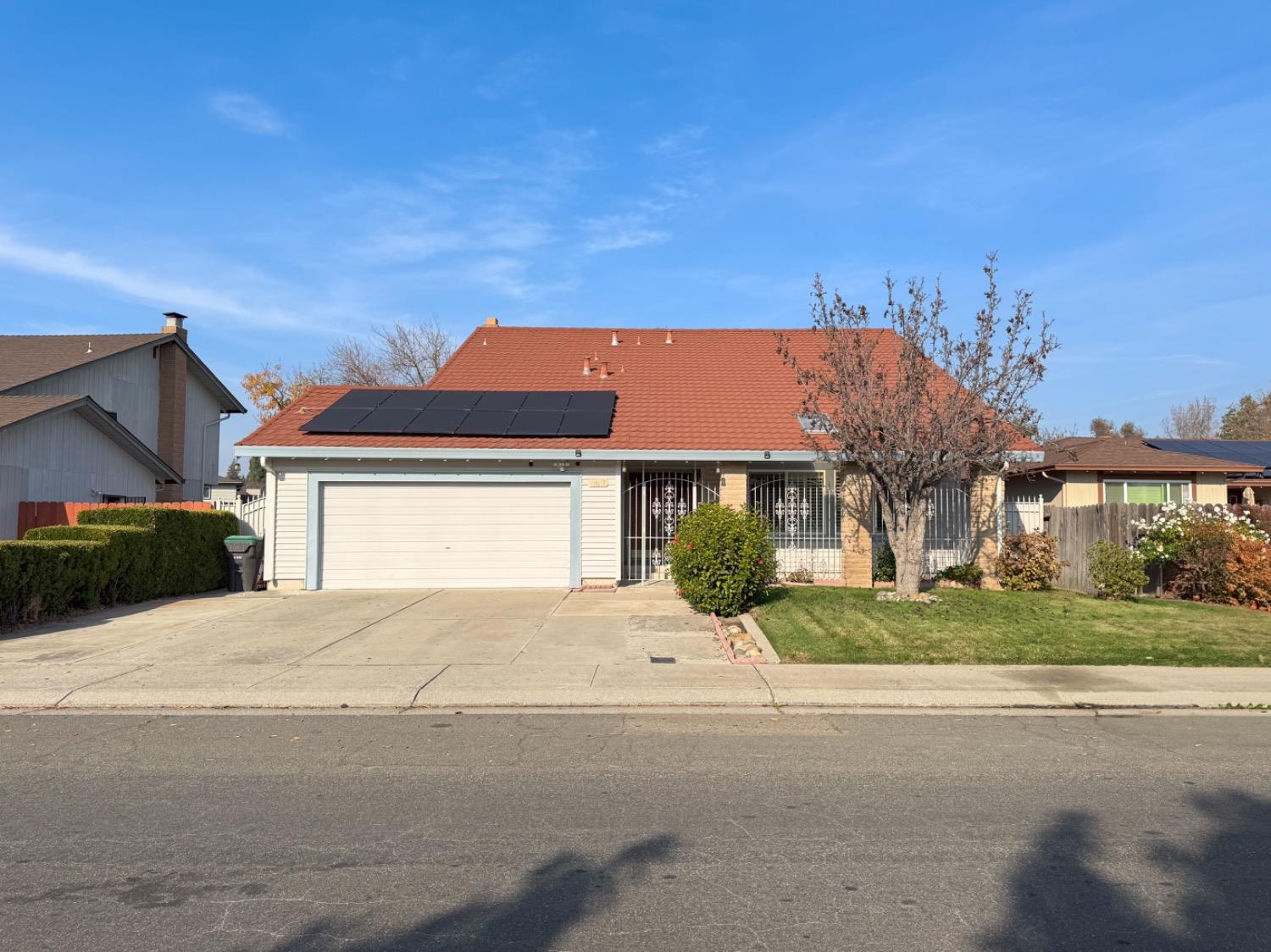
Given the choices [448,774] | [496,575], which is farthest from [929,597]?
[448,774]

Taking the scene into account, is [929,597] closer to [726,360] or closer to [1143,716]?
[1143,716]

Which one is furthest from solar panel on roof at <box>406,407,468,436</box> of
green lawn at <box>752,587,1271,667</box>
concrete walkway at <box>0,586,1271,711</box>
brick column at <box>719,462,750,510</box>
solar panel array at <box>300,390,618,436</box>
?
green lawn at <box>752,587,1271,667</box>

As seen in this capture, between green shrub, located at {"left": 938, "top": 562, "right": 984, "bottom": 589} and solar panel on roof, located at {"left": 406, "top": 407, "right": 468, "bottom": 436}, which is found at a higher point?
solar panel on roof, located at {"left": 406, "top": 407, "right": 468, "bottom": 436}

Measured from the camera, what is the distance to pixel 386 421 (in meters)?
17.7

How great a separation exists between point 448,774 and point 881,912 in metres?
3.25

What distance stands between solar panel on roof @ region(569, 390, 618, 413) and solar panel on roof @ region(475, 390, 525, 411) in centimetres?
115

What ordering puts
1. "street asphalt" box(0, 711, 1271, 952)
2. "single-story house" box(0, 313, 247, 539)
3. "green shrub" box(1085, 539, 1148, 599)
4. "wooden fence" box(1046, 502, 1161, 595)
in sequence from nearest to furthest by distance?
"street asphalt" box(0, 711, 1271, 952) → "green shrub" box(1085, 539, 1148, 599) → "wooden fence" box(1046, 502, 1161, 595) → "single-story house" box(0, 313, 247, 539)

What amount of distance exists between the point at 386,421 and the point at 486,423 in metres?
1.97

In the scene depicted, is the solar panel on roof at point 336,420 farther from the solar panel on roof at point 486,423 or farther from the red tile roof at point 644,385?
the solar panel on roof at point 486,423

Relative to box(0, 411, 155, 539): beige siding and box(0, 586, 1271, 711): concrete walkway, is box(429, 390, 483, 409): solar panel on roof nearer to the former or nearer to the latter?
box(0, 586, 1271, 711): concrete walkway

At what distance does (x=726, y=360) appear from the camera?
22.8m

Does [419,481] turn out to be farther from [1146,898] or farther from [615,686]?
[1146,898]

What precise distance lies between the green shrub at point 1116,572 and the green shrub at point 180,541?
16.5 m

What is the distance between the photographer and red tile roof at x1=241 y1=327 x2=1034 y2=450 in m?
17.1
